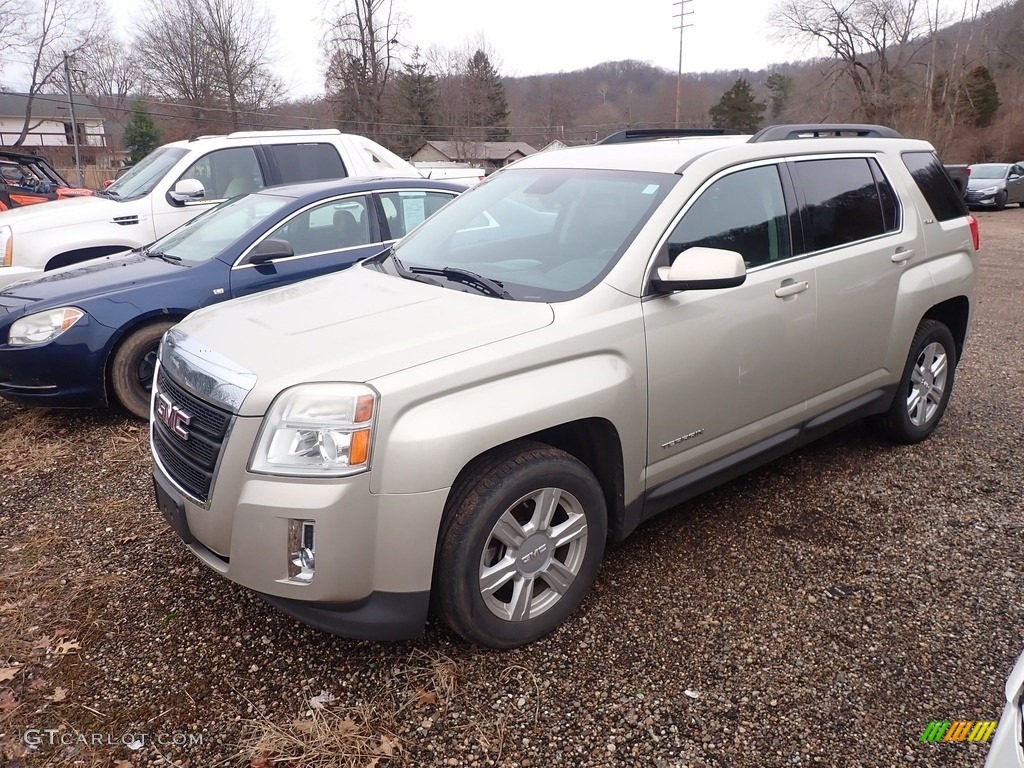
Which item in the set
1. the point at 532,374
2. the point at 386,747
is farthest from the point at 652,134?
the point at 386,747

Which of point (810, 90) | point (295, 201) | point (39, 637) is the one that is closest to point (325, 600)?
point (39, 637)

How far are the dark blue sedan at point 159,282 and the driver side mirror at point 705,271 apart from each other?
121 inches

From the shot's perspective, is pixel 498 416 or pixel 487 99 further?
pixel 487 99

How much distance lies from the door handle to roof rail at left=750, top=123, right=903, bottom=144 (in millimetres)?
744

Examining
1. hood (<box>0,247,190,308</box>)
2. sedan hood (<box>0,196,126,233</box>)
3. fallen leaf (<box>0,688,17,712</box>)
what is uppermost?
sedan hood (<box>0,196,126,233</box>)

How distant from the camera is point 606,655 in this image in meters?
2.78

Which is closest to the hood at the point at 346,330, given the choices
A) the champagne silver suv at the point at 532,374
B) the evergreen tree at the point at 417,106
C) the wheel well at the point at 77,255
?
the champagne silver suv at the point at 532,374

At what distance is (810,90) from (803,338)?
54.3 meters

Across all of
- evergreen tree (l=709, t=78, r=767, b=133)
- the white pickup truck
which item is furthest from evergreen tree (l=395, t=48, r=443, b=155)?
the white pickup truck

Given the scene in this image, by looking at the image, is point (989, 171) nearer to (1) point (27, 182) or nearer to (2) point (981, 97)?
(2) point (981, 97)

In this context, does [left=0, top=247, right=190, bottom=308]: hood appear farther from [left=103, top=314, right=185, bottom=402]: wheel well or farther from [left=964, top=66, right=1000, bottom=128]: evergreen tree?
[left=964, top=66, right=1000, bottom=128]: evergreen tree

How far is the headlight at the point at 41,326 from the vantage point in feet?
15.5

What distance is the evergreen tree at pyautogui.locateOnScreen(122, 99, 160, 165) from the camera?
1631 inches

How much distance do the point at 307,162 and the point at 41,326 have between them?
13.5 feet
